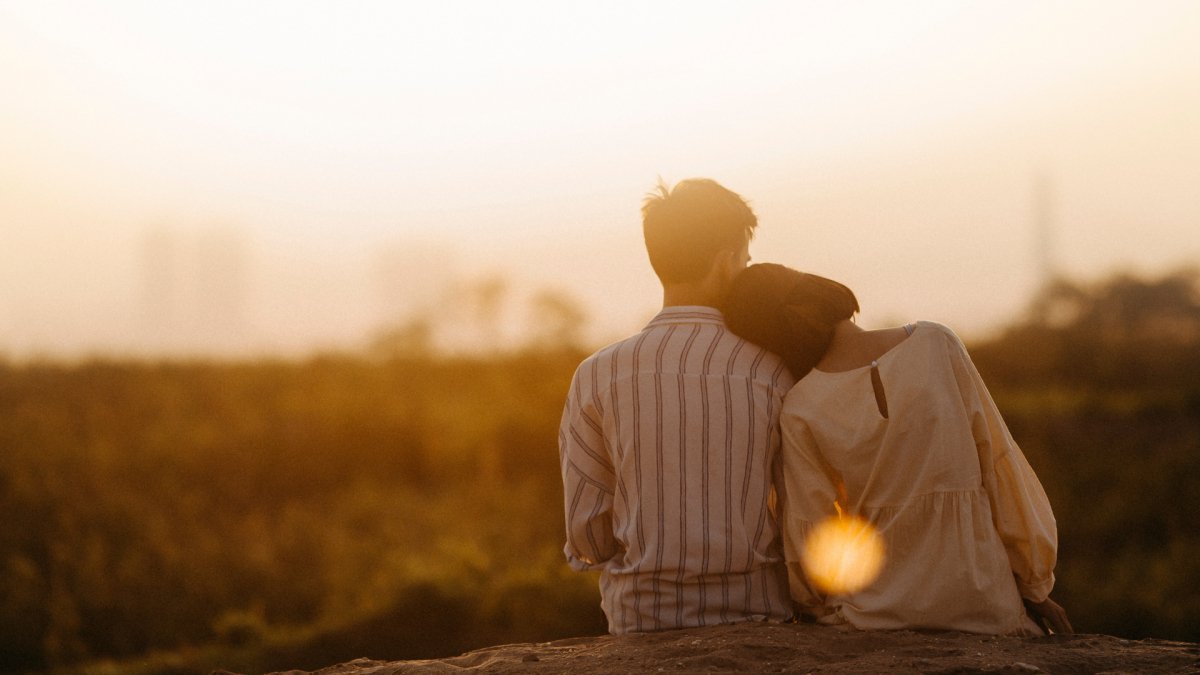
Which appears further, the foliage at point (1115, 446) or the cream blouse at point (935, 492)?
the foliage at point (1115, 446)

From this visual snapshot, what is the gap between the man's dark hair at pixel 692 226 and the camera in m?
3.88

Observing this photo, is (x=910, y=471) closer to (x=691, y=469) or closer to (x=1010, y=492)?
(x=1010, y=492)

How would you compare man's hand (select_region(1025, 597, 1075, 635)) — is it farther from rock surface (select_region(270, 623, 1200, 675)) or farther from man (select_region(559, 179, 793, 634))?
man (select_region(559, 179, 793, 634))

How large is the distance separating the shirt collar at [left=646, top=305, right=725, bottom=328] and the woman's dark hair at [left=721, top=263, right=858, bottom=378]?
0.15 ft

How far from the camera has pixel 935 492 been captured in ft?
11.9

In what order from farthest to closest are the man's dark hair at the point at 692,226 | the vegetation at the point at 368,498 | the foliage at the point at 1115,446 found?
the foliage at the point at 1115,446 → the vegetation at the point at 368,498 → the man's dark hair at the point at 692,226

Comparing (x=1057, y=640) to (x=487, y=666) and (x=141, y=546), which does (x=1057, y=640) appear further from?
(x=141, y=546)

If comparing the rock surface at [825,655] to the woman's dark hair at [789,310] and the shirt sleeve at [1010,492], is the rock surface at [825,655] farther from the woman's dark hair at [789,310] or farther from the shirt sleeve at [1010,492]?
the woman's dark hair at [789,310]

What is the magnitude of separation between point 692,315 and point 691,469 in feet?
1.66

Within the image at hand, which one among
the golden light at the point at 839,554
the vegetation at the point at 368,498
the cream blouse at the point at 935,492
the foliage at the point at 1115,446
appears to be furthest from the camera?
the foliage at the point at 1115,446

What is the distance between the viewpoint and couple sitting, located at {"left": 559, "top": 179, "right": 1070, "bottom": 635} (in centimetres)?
363

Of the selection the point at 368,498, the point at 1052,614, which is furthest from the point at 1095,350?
the point at 1052,614

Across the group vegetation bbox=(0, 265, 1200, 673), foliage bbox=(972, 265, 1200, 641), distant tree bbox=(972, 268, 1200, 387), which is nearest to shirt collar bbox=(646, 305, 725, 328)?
vegetation bbox=(0, 265, 1200, 673)

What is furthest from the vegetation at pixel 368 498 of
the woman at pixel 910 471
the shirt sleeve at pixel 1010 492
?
the shirt sleeve at pixel 1010 492
